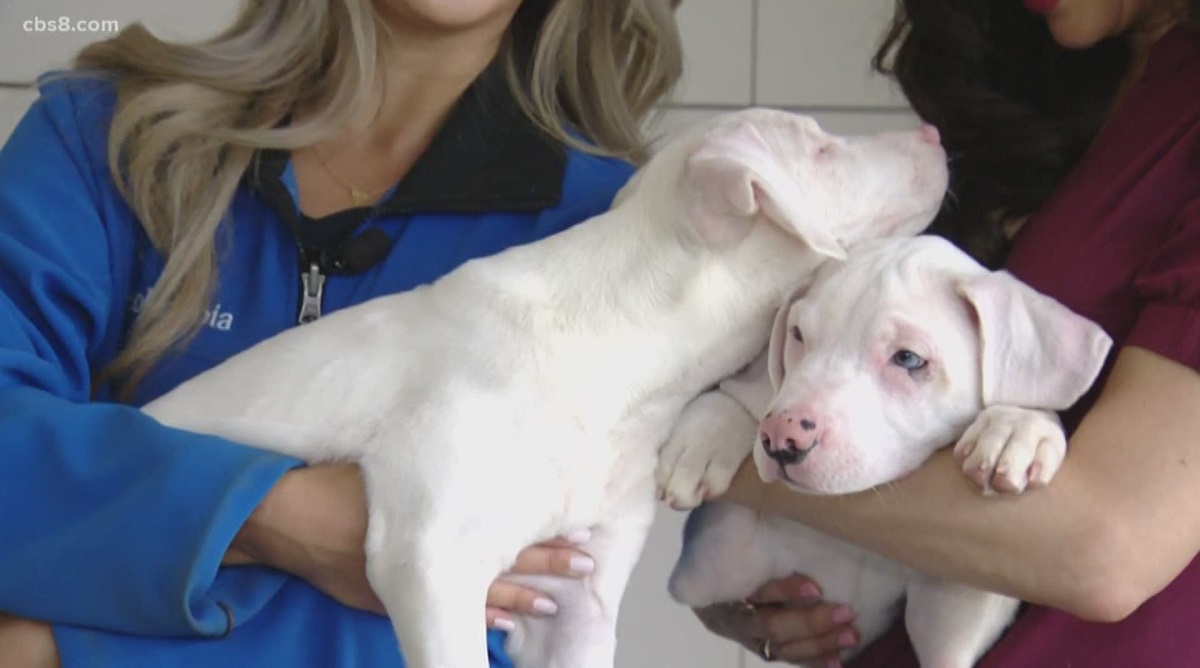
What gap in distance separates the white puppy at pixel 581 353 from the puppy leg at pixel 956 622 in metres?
0.27

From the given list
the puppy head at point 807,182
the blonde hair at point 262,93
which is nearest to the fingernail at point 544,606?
the puppy head at point 807,182

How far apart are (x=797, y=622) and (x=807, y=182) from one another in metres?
0.43

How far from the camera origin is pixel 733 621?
1.40 metres

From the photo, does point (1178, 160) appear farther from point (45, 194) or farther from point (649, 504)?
point (45, 194)

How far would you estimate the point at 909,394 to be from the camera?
3.61ft

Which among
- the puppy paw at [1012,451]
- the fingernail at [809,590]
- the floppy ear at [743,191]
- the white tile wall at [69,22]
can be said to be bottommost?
the fingernail at [809,590]

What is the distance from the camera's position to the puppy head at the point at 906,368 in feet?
3.51

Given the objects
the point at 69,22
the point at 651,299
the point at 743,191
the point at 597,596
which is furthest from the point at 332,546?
the point at 69,22

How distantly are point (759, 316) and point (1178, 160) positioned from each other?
0.39 m

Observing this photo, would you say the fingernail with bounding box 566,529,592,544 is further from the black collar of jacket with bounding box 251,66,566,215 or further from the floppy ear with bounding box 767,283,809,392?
the black collar of jacket with bounding box 251,66,566,215

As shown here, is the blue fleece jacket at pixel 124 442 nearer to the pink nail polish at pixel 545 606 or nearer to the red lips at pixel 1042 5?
the pink nail polish at pixel 545 606

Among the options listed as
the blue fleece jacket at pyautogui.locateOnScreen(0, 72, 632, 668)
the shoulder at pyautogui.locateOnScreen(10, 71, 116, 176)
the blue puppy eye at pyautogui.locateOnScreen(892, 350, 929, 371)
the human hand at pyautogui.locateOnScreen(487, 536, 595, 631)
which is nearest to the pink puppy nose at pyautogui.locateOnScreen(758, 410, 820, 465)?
the blue puppy eye at pyautogui.locateOnScreen(892, 350, 929, 371)

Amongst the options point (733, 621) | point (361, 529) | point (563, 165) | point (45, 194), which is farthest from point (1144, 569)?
point (45, 194)

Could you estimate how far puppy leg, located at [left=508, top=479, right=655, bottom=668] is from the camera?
1.19 metres
